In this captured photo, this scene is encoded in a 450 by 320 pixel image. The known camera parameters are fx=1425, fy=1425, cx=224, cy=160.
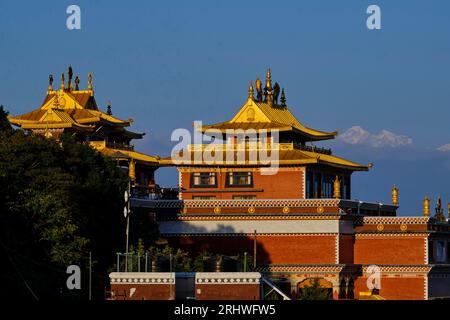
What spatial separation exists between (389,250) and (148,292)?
33.3m

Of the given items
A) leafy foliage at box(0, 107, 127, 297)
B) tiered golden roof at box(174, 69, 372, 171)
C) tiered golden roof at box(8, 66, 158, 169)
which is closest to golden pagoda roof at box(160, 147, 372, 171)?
tiered golden roof at box(174, 69, 372, 171)

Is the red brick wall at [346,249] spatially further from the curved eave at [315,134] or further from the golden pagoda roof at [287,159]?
the curved eave at [315,134]

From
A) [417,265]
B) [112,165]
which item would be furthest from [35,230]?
[417,265]

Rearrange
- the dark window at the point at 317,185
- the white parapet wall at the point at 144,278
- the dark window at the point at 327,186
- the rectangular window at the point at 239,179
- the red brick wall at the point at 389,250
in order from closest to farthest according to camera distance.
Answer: the white parapet wall at the point at 144,278 < the red brick wall at the point at 389,250 < the rectangular window at the point at 239,179 < the dark window at the point at 317,185 < the dark window at the point at 327,186

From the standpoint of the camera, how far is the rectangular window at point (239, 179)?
299ft

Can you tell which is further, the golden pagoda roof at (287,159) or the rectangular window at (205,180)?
the rectangular window at (205,180)

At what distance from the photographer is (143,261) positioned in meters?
64.1

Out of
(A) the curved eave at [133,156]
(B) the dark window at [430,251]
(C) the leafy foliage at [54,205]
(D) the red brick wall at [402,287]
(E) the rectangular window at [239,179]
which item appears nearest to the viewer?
(C) the leafy foliage at [54,205]

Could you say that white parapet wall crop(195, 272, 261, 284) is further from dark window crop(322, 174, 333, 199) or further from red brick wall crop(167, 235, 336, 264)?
dark window crop(322, 174, 333, 199)

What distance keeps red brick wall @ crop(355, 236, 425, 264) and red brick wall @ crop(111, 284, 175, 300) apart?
3261 centimetres

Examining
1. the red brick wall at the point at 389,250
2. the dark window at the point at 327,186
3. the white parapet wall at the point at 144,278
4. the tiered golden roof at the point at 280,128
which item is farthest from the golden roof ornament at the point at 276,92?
the white parapet wall at the point at 144,278

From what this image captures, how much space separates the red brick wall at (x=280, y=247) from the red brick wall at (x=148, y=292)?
28.6 metres

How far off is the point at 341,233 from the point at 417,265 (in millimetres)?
5082

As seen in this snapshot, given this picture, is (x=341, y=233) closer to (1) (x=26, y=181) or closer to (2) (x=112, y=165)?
(2) (x=112, y=165)
